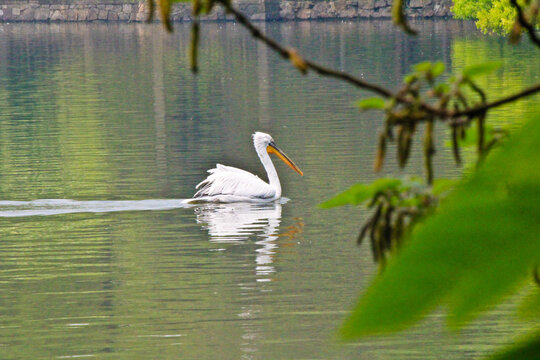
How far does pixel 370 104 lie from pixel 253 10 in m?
90.6

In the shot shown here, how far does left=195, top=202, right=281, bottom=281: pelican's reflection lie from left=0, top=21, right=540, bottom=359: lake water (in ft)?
0.13

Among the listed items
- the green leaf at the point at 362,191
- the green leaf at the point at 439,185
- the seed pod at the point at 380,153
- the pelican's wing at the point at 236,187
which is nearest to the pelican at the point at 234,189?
the pelican's wing at the point at 236,187

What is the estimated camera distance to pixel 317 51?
6006cm

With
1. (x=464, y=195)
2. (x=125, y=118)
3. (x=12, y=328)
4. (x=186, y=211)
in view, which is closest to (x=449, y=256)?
(x=464, y=195)

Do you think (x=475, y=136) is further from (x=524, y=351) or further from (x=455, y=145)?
(x=524, y=351)

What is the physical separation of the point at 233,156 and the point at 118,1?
74.7 m

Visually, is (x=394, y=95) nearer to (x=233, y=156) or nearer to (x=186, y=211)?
(x=186, y=211)

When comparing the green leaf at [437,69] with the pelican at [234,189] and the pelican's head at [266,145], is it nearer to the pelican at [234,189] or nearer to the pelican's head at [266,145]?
the pelican at [234,189]

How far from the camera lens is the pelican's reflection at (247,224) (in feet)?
45.8

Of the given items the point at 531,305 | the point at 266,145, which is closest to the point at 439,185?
the point at 531,305

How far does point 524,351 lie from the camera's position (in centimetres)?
73

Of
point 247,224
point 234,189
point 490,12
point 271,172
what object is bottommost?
point 247,224

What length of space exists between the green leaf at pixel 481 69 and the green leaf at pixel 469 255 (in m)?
0.21

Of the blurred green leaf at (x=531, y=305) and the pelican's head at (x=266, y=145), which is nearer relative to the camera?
the blurred green leaf at (x=531, y=305)
